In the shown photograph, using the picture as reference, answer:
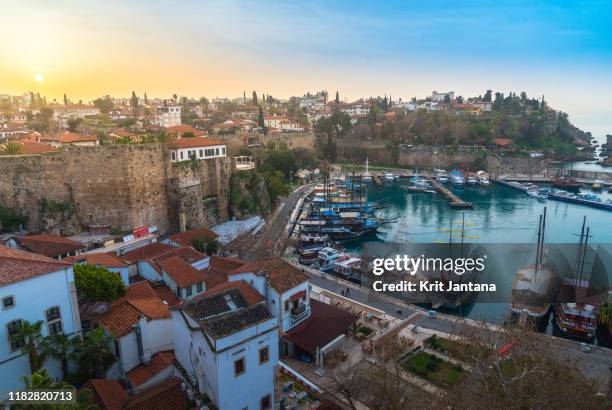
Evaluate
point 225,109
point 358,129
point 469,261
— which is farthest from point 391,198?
point 225,109

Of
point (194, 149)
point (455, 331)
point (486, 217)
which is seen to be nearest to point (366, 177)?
point (486, 217)

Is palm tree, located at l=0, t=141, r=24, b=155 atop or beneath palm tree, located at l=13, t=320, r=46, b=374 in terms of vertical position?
atop

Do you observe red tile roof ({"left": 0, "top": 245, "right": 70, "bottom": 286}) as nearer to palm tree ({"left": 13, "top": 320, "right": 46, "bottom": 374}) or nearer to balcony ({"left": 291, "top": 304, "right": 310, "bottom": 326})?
palm tree ({"left": 13, "top": 320, "right": 46, "bottom": 374})

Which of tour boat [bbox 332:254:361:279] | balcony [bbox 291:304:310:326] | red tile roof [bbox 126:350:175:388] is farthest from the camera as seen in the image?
tour boat [bbox 332:254:361:279]

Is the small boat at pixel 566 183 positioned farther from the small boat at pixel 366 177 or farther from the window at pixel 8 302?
the window at pixel 8 302

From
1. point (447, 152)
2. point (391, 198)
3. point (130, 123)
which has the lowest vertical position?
point (391, 198)

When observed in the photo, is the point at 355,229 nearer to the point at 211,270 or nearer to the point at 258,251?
the point at 258,251

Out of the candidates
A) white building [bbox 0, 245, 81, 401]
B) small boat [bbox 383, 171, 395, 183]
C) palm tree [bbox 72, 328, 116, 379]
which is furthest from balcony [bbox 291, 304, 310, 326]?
small boat [bbox 383, 171, 395, 183]
